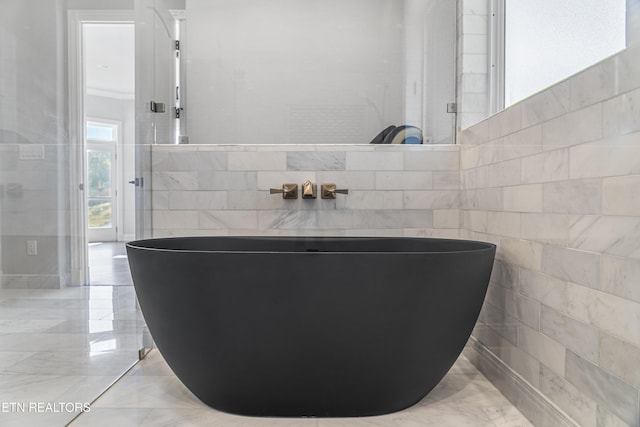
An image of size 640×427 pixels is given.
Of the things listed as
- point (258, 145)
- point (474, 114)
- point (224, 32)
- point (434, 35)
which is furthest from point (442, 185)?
point (224, 32)

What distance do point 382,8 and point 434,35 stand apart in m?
0.35

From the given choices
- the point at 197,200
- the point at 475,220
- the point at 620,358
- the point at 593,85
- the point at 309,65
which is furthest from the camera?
the point at 309,65

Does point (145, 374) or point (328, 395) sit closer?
point (328, 395)

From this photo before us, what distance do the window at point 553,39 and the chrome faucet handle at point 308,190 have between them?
1.09 meters

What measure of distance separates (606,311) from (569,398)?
0.35 meters

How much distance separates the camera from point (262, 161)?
253 cm

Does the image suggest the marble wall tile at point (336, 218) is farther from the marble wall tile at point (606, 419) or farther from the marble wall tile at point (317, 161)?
the marble wall tile at point (606, 419)

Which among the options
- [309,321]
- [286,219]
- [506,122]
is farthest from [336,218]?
[309,321]

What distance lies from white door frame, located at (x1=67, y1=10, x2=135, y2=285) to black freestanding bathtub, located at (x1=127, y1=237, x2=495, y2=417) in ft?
0.77

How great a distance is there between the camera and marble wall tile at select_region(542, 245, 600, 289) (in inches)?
50.1

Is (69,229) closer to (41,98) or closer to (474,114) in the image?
(41,98)

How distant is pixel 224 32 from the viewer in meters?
2.65

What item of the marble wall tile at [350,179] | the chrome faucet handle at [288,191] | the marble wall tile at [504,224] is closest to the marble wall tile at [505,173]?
the marble wall tile at [504,224]

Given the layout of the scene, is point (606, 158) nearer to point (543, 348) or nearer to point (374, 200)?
point (543, 348)
